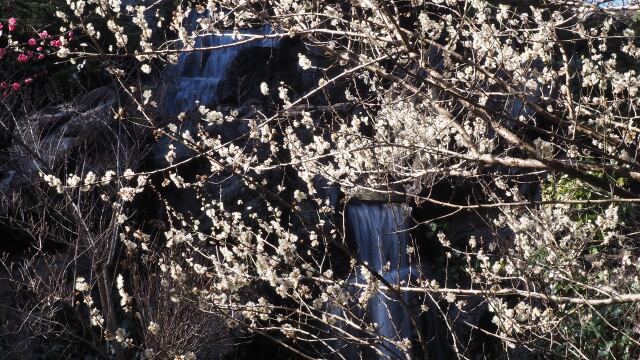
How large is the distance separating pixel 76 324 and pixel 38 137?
2177 millimetres

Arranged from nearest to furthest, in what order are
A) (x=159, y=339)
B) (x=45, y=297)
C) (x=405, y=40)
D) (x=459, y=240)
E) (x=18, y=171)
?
(x=405, y=40) → (x=159, y=339) → (x=45, y=297) → (x=18, y=171) → (x=459, y=240)

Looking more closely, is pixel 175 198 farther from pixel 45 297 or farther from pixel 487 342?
pixel 487 342

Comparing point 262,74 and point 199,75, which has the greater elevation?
point 262,74

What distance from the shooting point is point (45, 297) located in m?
6.18

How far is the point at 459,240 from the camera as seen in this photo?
9.21m

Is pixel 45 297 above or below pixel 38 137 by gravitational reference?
below

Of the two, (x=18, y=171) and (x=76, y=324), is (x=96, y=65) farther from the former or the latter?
(x=76, y=324)

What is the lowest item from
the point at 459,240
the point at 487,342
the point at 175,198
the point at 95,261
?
the point at 487,342

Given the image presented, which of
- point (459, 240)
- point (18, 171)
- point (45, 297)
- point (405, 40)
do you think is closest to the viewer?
point (405, 40)

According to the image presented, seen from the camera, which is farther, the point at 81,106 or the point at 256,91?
the point at 256,91

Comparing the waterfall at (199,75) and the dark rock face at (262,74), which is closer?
the dark rock face at (262,74)

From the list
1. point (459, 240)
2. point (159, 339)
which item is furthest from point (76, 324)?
point (459, 240)

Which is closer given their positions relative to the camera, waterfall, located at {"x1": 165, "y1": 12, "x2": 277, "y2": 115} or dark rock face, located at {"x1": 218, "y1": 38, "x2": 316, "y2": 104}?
dark rock face, located at {"x1": 218, "y1": 38, "x2": 316, "y2": 104}

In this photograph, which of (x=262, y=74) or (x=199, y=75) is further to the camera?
(x=199, y=75)
